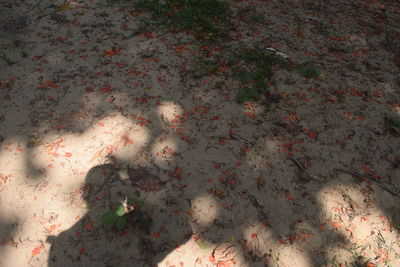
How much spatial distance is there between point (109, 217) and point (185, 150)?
110 cm

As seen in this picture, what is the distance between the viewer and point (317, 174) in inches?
119

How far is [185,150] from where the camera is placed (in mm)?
3160

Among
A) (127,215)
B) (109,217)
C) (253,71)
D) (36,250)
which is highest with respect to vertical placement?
(253,71)

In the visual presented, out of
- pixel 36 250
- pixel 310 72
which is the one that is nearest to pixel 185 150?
pixel 36 250

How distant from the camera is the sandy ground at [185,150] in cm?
253

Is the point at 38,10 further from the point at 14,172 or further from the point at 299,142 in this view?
the point at 299,142

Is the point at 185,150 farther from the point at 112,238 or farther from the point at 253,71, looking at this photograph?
the point at 253,71

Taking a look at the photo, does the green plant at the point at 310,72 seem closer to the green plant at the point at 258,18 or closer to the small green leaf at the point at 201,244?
the green plant at the point at 258,18

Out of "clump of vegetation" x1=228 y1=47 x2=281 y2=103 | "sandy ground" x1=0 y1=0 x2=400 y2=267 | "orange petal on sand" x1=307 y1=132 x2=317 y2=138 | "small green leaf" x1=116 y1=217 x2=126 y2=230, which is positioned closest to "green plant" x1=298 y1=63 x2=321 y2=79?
"sandy ground" x1=0 y1=0 x2=400 y2=267

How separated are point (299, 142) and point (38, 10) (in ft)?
15.9

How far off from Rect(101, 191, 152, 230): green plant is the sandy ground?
88 mm

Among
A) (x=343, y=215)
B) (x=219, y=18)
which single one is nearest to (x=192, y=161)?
(x=343, y=215)

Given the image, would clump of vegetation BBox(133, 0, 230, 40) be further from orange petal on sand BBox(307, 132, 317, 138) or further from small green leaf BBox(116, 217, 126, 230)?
small green leaf BBox(116, 217, 126, 230)

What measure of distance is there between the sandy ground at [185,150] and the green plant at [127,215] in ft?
0.29
